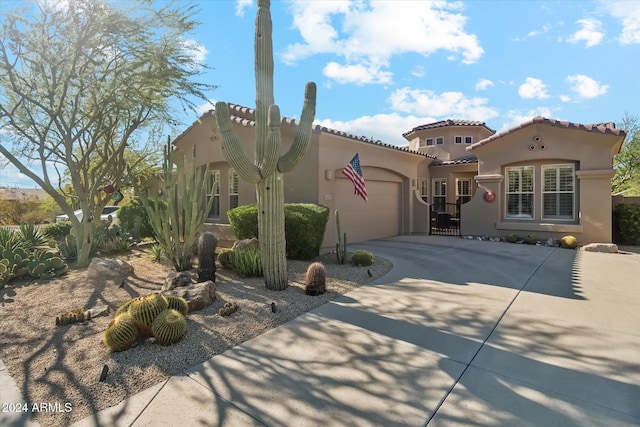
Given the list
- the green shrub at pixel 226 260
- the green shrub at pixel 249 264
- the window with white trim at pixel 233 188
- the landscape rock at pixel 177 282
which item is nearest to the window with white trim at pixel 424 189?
the window with white trim at pixel 233 188

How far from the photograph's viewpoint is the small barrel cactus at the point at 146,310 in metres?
4.26

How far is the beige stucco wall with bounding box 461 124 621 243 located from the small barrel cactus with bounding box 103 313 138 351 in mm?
13894

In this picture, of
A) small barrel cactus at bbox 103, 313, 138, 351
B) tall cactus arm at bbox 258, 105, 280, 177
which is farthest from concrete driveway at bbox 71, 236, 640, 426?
tall cactus arm at bbox 258, 105, 280, 177

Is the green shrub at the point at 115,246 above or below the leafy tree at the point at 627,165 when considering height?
below

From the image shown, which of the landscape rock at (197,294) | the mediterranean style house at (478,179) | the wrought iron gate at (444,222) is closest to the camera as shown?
the landscape rock at (197,294)

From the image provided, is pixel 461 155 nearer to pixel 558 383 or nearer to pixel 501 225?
pixel 501 225

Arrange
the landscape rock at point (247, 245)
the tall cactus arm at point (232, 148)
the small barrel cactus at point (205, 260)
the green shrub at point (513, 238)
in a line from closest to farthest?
the tall cactus arm at point (232, 148) < the small barrel cactus at point (205, 260) < the landscape rock at point (247, 245) < the green shrub at point (513, 238)

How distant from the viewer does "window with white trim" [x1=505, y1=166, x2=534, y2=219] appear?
13.6 meters

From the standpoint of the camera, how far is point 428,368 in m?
3.60

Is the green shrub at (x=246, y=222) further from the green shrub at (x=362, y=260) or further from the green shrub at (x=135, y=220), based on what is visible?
the green shrub at (x=135, y=220)

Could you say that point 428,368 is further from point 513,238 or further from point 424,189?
point 424,189

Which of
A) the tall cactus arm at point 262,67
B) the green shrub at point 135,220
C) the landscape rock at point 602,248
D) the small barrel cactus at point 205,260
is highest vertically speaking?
the tall cactus arm at point 262,67

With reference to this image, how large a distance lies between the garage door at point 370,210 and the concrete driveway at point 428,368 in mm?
6094

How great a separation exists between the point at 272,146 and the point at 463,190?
17.1m
